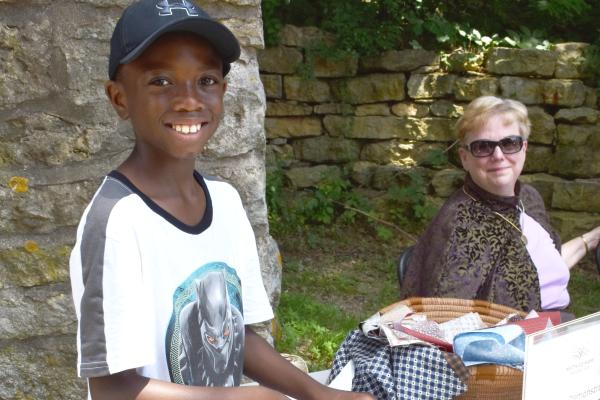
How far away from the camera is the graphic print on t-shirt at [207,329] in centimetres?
132

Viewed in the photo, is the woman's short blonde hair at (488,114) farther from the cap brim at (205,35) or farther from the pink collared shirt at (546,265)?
the cap brim at (205,35)

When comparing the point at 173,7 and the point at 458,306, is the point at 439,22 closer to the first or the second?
the point at 458,306

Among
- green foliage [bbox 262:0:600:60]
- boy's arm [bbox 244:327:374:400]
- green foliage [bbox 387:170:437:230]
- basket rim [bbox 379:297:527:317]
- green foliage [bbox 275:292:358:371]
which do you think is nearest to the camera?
boy's arm [bbox 244:327:374:400]

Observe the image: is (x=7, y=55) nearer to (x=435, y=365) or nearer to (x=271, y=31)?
Result: (x=435, y=365)

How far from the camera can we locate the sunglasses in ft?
9.09

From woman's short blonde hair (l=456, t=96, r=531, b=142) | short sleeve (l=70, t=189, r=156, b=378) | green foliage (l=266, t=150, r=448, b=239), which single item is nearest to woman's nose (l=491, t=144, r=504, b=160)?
woman's short blonde hair (l=456, t=96, r=531, b=142)

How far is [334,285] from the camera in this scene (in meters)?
4.87

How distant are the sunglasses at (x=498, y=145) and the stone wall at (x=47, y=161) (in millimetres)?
1279

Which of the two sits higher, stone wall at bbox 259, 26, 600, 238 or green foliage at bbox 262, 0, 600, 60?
green foliage at bbox 262, 0, 600, 60

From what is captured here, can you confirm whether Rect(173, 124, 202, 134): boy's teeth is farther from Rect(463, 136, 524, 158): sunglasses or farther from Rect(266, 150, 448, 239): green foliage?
Rect(266, 150, 448, 239): green foliage

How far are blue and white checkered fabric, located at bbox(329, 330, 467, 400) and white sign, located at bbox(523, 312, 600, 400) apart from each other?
0.46 metres

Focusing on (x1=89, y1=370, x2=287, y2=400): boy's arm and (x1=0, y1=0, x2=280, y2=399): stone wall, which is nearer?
(x1=89, y1=370, x2=287, y2=400): boy's arm

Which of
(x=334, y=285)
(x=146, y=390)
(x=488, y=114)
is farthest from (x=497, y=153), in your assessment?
(x=334, y=285)

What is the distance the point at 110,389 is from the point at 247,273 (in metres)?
0.37
